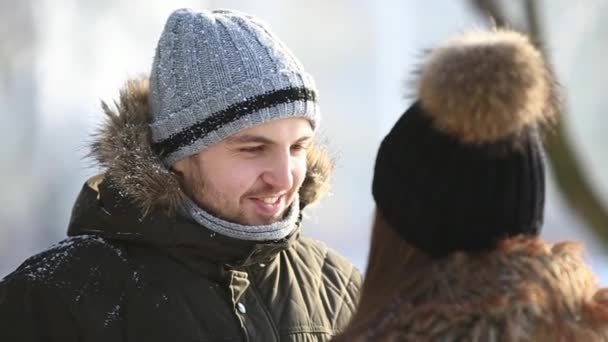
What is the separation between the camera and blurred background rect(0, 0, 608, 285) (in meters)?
6.48

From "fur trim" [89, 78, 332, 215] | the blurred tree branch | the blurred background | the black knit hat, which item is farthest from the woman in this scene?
the blurred tree branch

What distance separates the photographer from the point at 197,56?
2.29 metres

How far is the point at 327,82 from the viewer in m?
8.09

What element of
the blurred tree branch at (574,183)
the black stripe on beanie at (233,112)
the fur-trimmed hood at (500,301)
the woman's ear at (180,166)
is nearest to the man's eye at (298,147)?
the black stripe on beanie at (233,112)

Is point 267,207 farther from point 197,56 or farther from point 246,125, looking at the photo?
point 197,56

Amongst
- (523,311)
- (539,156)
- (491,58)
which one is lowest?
(523,311)

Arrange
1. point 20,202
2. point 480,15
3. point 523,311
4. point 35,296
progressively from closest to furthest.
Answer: point 523,311
point 35,296
point 480,15
point 20,202

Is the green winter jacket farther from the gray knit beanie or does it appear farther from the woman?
the woman

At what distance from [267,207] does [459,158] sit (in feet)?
2.49

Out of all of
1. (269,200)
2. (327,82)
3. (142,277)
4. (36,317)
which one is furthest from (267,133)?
(327,82)

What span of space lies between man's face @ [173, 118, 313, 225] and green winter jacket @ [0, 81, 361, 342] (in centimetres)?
7

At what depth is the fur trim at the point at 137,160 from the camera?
222 centimetres

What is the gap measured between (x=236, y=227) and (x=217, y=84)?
1.04 feet

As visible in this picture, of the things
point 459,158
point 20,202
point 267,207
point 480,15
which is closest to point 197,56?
point 267,207
